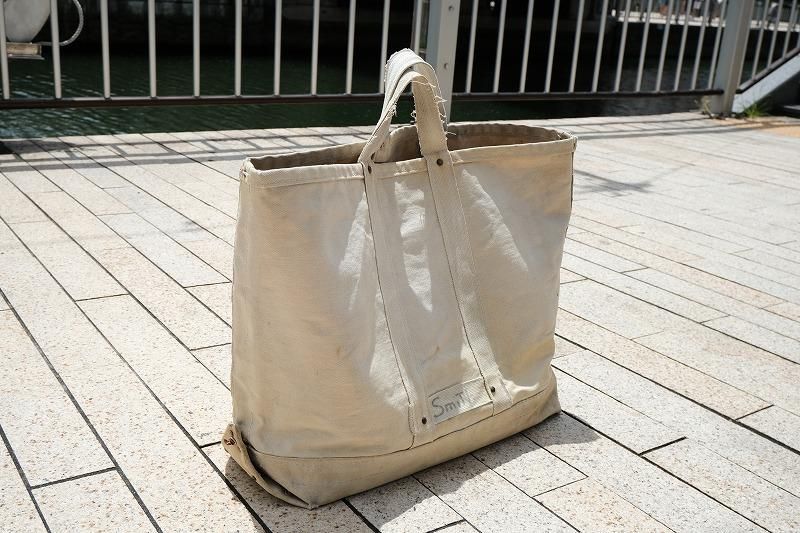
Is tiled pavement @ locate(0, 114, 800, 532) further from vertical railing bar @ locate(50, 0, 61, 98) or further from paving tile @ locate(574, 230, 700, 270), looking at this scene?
vertical railing bar @ locate(50, 0, 61, 98)

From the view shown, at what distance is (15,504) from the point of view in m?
1.50

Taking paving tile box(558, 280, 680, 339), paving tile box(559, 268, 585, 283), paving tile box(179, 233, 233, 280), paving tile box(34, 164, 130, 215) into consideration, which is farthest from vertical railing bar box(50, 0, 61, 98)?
paving tile box(558, 280, 680, 339)

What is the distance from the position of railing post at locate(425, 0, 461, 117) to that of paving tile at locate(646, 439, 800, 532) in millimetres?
3421

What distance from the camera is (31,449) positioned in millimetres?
1668

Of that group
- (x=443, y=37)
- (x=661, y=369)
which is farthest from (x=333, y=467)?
(x=443, y=37)

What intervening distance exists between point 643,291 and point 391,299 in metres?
1.46

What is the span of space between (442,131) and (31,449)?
3.23 ft

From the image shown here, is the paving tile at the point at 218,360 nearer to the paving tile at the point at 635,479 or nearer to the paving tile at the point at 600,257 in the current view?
the paving tile at the point at 635,479

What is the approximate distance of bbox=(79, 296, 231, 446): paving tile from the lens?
72.7 inches

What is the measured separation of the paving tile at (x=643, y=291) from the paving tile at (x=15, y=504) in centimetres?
186

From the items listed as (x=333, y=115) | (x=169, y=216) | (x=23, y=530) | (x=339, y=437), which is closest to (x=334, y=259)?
(x=339, y=437)

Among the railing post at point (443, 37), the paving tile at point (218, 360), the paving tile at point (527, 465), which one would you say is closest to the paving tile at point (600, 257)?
the paving tile at point (527, 465)

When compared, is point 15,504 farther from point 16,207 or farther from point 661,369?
point 16,207

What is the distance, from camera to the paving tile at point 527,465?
167 centimetres
